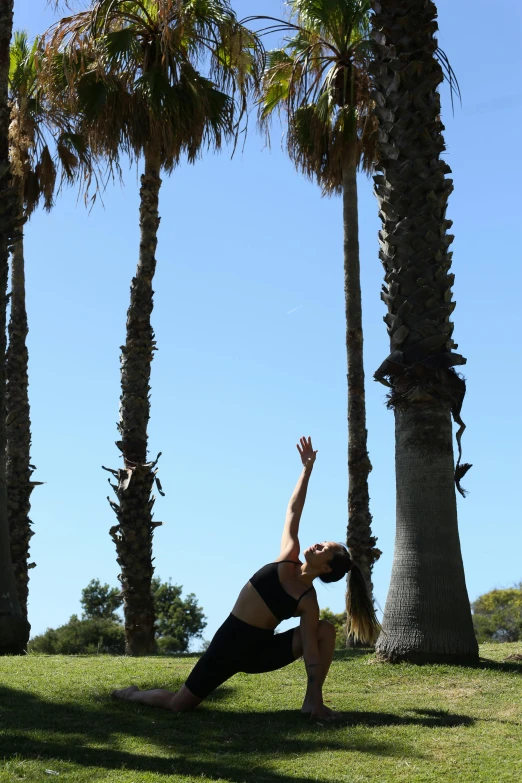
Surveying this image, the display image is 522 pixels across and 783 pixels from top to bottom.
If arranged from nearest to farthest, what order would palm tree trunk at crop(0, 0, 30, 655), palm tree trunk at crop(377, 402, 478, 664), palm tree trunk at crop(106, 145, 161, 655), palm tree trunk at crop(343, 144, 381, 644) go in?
palm tree trunk at crop(377, 402, 478, 664) < palm tree trunk at crop(0, 0, 30, 655) < palm tree trunk at crop(106, 145, 161, 655) < palm tree trunk at crop(343, 144, 381, 644)

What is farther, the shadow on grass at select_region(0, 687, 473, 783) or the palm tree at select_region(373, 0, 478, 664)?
the palm tree at select_region(373, 0, 478, 664)

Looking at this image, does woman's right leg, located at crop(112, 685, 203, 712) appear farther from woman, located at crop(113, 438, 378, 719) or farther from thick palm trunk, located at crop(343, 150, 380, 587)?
thick palm trunk, located at crop(343, 150, 380, 587)

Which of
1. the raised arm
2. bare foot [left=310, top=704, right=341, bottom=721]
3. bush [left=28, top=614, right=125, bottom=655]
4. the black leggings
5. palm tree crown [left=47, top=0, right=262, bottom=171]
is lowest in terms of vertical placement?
bush [left=28, top=614, right=125, bottom=655]

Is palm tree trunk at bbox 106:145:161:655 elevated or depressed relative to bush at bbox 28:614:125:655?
elevated

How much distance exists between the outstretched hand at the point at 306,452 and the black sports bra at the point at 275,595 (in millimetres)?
970

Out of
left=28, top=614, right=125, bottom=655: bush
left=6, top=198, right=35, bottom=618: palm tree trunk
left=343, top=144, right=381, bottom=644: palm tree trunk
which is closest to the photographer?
left=343, top=144, right=381, bottom=644: palm tree trunk

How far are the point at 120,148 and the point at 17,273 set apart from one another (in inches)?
194

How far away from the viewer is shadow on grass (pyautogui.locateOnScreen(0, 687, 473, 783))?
555cm

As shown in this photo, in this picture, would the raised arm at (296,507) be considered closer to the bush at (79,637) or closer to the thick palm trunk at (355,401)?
the thick palm trunk at (355,401)

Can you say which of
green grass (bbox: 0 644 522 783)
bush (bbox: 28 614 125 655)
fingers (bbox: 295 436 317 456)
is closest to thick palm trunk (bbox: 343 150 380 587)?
green grass (bbox: 0 644 522 783)

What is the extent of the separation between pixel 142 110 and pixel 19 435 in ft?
24.7

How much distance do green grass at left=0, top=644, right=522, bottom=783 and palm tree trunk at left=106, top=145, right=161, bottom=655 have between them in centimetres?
685

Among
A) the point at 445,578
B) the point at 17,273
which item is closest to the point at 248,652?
the point at 445,578

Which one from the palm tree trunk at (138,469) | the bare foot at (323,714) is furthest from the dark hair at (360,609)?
the palm tree trunk at (138,469)
